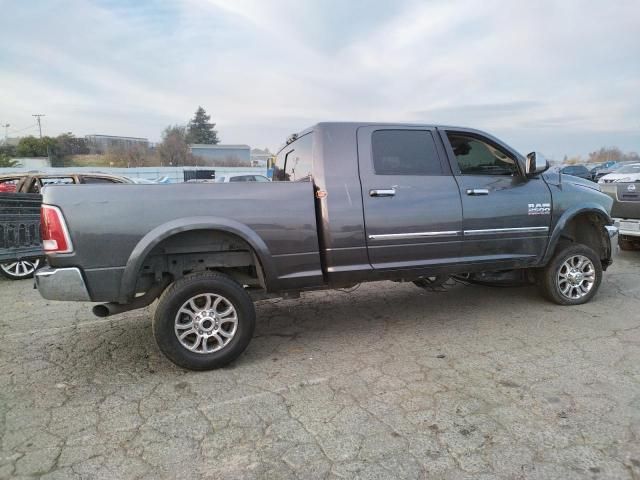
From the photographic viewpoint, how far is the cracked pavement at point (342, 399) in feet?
7.93

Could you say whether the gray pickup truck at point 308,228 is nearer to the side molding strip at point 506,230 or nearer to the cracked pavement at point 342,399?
the side molding strip at point 506,230

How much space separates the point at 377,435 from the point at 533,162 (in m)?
3.23

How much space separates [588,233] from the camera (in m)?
5.31

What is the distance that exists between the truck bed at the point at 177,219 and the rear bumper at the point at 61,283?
0.17ft

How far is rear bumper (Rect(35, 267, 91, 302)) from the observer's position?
320cm

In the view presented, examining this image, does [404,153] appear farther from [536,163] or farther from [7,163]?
[7,163]

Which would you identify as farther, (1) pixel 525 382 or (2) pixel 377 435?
(1) pixel 525 382

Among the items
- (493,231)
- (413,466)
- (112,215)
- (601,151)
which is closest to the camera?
(413,466)

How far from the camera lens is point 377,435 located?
2646 millimetres

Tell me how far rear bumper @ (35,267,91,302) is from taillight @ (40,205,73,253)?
6.3 inches

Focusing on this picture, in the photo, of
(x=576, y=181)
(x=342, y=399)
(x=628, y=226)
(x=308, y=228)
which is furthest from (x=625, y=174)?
(x=342, y=399)

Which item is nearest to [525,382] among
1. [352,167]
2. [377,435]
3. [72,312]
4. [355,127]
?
[377,435]

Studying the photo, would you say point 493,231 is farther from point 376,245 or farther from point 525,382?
point 525,382

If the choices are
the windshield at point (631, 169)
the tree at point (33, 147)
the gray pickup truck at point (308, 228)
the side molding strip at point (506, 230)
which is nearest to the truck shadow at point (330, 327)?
the gray pickup truck at point (308, 228)
